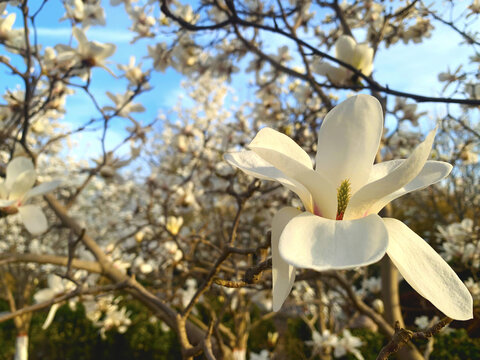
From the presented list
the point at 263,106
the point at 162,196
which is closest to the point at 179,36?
the point at 263,106

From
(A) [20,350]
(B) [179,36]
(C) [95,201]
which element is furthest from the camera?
(C) [95,201]

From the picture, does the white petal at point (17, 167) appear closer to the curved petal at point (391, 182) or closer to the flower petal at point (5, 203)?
the flower petal at point (5, 203)

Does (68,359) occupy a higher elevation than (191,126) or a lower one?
lower

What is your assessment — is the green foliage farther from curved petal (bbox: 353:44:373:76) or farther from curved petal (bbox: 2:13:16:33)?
curved petal (bbox: 353:44:373:76)

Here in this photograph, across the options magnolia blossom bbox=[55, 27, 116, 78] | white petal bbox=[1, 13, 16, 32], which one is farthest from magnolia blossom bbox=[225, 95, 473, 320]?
white petal bbox=[1, 13, 16, 32]

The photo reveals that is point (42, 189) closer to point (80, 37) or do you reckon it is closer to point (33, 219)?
point (33, 219)

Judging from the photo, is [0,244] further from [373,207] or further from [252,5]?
[373,207]

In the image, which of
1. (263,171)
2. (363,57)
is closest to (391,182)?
(263,171)
